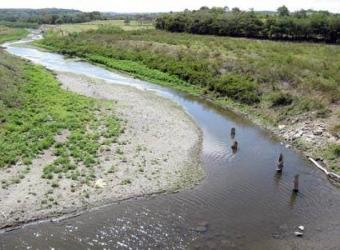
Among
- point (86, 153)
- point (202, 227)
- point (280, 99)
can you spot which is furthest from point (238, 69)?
point (202, 227)

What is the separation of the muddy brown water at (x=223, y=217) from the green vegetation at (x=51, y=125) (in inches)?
215

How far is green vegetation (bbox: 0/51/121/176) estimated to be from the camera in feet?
94.8

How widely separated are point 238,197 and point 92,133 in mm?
14161

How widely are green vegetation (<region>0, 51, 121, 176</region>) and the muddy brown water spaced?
5.45 m

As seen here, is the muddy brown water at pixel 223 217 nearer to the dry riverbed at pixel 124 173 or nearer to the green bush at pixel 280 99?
the dry riverbed at pixel 124 173

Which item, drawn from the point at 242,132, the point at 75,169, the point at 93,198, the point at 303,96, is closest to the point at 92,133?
the point at 75,169

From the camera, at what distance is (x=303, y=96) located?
44062 mm

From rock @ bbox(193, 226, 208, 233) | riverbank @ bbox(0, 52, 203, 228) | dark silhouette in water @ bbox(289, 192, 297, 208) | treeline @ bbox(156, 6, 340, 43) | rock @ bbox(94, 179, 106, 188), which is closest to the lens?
rock @ bbox(193, 226, 208, 233)

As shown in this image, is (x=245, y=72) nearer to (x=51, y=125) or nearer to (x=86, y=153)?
(x=51, y=125)

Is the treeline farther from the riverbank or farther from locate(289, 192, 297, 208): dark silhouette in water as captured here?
locate(289, 192, 297, 208): dark silhouette in water

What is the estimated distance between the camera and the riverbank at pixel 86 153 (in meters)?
24.4

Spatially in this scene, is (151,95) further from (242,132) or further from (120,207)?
(120,207)

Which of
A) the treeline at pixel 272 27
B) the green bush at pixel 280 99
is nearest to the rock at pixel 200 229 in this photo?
the green bush at pixel 280 99

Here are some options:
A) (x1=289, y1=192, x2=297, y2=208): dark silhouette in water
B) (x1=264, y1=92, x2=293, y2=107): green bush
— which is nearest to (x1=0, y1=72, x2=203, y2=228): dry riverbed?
(x1=289, y1=192, x2=297, y2=208): dark silhouette in water
